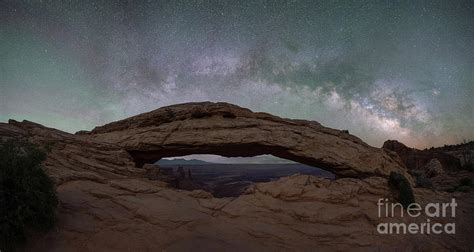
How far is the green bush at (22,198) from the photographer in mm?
8836

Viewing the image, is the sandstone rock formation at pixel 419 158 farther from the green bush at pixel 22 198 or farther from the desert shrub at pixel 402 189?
the green bush at pixel 22 198

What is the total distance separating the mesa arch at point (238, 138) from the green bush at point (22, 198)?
1180 cm

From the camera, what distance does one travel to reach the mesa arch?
843 inches

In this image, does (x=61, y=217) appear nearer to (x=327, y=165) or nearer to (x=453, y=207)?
(x=327, y=165)

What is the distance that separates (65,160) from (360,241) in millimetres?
17244

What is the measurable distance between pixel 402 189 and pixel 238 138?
39.5 feet

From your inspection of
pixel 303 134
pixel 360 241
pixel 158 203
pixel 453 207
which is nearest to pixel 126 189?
pixel 158 203

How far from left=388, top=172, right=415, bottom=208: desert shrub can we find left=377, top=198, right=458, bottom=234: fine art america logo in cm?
30

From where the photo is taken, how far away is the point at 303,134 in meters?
22.3

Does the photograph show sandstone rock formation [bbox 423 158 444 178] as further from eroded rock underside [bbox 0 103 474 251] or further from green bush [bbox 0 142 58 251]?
green bush [bbox 0 142 58 251]

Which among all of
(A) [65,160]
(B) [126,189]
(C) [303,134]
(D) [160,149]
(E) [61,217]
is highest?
(C) [303,134]

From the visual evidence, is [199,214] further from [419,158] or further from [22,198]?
[419,158]

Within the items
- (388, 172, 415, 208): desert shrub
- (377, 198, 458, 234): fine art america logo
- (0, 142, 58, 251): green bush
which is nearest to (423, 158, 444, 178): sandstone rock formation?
(377, 198, 458, 234): fine art america logo

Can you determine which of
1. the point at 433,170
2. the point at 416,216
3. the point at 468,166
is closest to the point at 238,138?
the point at 416,216
